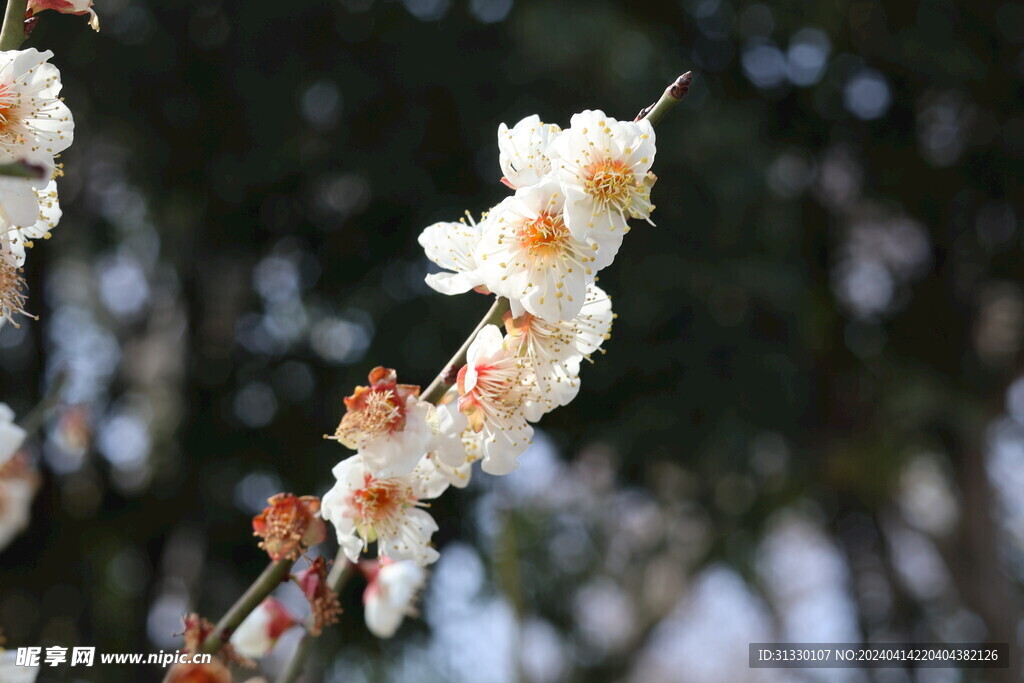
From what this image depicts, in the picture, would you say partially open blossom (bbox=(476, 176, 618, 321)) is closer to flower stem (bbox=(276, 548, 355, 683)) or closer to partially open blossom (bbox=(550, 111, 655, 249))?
partially open blossom (bbox=(550, 111, 655, 249))

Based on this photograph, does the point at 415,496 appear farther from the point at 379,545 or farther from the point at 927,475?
the point at 927,475

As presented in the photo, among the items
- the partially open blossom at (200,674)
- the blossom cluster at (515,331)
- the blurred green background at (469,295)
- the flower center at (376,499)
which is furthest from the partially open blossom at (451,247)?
the blurred green background at (469,295)

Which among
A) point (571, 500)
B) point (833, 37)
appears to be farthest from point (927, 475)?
point (833, 37)

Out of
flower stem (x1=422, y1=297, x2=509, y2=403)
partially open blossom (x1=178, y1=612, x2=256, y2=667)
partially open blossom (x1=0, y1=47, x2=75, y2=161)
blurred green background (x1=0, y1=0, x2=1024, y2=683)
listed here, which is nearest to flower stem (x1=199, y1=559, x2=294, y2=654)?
partially open blossom (x1=178, y1=612, x2=256, y2=667)

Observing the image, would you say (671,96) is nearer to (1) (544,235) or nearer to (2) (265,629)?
(1) (544,235)

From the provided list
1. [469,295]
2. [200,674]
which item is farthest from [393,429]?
[469,295]

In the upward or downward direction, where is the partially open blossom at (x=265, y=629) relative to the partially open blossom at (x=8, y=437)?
downward

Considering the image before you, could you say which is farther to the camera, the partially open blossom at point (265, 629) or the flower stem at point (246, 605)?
the partially open blossom at point (265, 629)

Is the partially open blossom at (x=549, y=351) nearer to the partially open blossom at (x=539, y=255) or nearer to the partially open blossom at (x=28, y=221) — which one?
the partially open blossom at (x=539, y=255)
